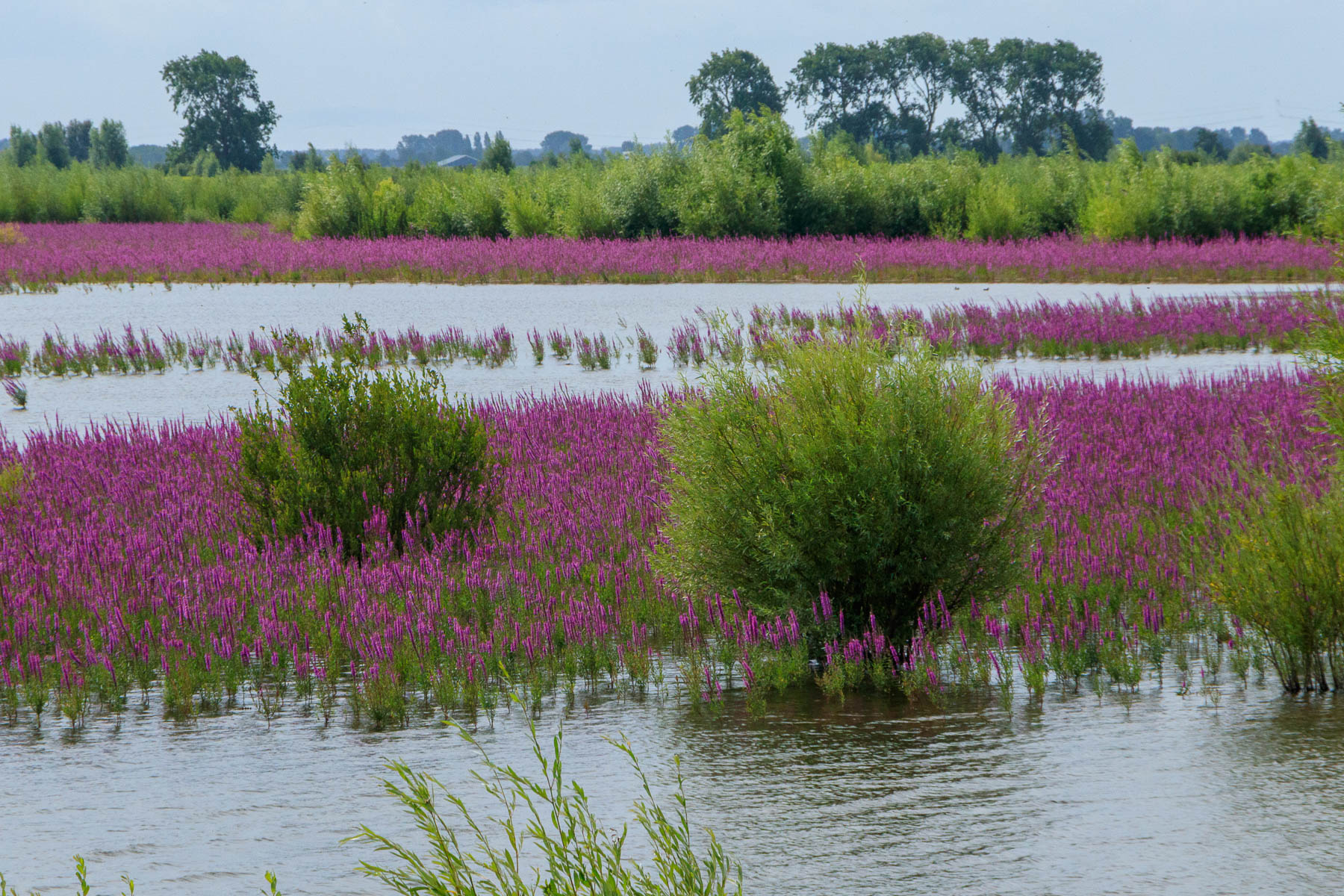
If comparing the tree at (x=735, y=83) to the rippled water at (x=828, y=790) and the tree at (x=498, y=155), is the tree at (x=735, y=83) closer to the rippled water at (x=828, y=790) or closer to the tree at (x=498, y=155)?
the tree at (x=498, y=155)

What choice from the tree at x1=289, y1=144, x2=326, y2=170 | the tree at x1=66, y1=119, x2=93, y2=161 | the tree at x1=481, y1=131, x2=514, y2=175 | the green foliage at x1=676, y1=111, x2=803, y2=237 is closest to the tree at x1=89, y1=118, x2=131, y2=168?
the tree at x1=289, y1=144, x2=326, y2=170

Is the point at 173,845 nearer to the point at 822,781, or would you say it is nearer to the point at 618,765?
the point at 618,765

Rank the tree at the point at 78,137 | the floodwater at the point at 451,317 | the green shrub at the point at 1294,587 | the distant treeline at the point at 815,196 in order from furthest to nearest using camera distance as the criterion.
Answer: the tree at the point at 78,137
the distant treeline at the point at 815,196
the floodwater at the point at 451,317
the green shrub at the point at 1294,587

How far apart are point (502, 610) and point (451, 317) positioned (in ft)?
64.4

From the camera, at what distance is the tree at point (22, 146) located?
105m

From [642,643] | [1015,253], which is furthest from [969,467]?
[1015,253]

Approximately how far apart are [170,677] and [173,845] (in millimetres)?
1966

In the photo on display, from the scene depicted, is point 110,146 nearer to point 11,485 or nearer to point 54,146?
point 54,146

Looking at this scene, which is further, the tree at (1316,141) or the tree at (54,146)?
the tree at (54,146)

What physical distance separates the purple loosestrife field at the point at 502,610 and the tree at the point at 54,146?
105m

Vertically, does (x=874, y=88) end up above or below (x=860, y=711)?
above

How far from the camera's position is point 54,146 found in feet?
352

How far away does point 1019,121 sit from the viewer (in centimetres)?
11019

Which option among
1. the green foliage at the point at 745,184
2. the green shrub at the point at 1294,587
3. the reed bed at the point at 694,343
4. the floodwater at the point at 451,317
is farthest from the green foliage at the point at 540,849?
the green foliage at the point at 745,184
